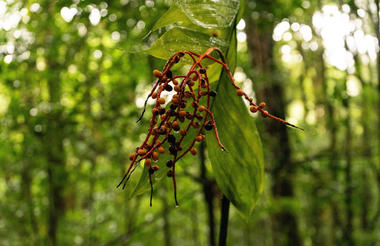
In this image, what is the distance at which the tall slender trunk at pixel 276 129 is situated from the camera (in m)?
2.61

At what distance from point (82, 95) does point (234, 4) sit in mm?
1686

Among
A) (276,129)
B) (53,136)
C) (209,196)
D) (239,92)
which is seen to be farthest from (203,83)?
(276,129)

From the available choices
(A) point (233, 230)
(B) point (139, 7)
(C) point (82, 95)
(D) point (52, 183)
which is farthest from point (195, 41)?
(A) point (233, 230)

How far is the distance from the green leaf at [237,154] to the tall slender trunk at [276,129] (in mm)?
1998

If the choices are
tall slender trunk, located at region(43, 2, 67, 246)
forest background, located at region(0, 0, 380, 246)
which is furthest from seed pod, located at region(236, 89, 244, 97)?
tall slender trunk, located at region(43, 2, 67, 246)

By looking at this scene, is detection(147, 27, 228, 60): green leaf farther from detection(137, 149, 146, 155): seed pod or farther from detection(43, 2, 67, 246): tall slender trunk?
detection(43, 2, 67, 246): tall slender trunk

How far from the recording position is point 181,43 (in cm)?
57

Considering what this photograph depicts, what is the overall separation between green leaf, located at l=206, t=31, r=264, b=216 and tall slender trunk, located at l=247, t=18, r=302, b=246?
2.00m

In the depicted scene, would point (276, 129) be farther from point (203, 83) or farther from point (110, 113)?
point (203, 83)

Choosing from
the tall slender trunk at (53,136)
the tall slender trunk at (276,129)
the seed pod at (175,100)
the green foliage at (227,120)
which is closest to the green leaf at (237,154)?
the green foliage at (227,120)

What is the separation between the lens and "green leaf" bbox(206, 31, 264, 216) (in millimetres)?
554

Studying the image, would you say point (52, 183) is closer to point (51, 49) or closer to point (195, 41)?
point (51, 49)

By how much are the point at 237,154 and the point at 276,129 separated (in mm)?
2250

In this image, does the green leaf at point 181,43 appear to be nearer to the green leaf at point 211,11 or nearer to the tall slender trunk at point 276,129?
the green leaf at point 211,11
